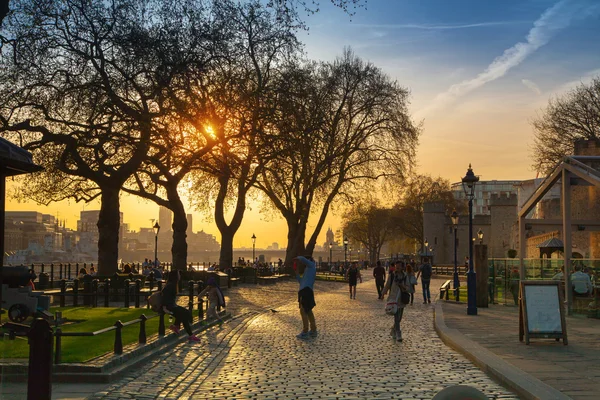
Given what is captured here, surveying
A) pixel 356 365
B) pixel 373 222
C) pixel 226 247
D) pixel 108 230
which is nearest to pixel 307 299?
pixel 356 365

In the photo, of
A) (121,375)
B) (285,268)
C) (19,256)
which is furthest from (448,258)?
(121,375)

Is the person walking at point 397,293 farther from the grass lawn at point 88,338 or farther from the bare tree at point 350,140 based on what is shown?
the bare tree at point 350,140

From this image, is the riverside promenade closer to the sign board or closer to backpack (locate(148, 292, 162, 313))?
the sign board

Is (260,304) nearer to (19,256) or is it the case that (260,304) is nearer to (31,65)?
(31,65)

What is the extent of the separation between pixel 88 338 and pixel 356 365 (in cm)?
534

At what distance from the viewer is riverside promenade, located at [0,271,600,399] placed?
9.38 m

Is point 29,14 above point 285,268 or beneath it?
above

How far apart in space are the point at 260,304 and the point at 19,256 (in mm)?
124017

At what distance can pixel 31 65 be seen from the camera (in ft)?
78.9

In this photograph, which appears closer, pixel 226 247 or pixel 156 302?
pixel 156 302

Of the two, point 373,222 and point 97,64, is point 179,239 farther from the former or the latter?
point 373,222

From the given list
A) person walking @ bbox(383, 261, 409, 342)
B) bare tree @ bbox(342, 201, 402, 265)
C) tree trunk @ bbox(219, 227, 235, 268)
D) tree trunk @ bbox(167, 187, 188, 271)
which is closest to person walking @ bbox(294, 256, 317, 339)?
person walking @ bbox(383, 261, 409, 342)

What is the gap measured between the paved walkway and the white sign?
319 millimetres

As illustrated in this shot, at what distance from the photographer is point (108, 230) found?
28578 millimetres
